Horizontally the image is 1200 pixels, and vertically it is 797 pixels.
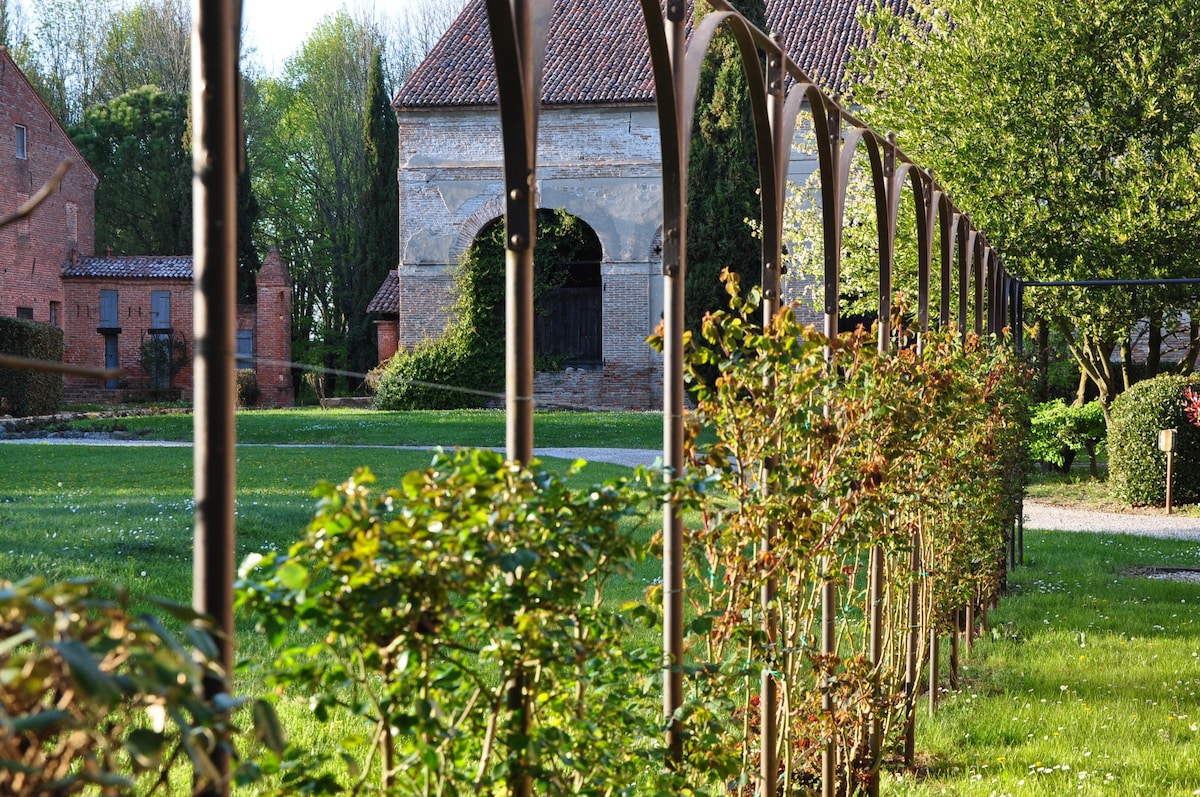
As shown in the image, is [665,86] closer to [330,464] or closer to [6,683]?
[6,683]

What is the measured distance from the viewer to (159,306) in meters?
28.8

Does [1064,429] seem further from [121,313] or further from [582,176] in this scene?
[121,313]

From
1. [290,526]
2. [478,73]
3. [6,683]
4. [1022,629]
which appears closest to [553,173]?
Answer: [478,73]

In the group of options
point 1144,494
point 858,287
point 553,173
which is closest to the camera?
point 1144,494

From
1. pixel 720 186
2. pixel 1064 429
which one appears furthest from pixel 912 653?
pixel 720 186

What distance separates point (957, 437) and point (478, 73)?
2109cm

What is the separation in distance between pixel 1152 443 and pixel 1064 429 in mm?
2291

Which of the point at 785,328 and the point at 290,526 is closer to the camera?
the point at 785,328

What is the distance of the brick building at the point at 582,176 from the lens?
2272 centimetres

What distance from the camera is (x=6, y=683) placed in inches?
31.9

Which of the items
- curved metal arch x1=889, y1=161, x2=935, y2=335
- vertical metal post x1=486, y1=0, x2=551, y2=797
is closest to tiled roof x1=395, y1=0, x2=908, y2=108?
curved metal arch x1=889, y1=161, x2=935, y2=335

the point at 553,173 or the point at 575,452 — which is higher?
the point at 553,173

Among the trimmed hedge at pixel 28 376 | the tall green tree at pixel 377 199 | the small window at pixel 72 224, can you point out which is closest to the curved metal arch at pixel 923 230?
the trimmed hedge at pixel 28 376

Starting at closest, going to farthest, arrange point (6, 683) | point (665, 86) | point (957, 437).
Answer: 1. point (6, 683)
2. point (665, 86)
3. point (957, 437)
